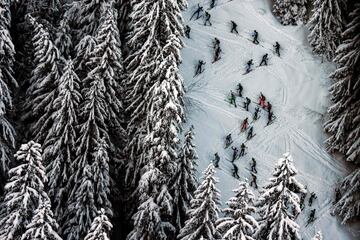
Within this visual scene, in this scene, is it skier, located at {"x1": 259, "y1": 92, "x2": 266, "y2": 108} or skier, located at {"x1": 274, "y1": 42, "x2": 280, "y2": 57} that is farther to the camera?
skier, located at {"x1": 274, "y1": 42, "x2": 280, "y2": 57}

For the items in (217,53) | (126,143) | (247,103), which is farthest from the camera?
(217,53)

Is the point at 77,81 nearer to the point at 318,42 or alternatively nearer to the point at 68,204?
the point at 68,204

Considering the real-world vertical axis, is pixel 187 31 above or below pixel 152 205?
above

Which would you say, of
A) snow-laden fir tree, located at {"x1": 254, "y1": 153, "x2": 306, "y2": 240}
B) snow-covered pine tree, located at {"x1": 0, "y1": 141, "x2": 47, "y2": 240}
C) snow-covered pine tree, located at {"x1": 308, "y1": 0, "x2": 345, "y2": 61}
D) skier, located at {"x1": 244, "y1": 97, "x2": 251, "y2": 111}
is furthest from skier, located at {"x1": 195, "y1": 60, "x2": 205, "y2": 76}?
snow-covered pine tree, located at {"x1": 0, "y1": 141, "x2": 47, "y2": 240}

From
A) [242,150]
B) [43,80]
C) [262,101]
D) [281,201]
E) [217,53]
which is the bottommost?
[242,150]

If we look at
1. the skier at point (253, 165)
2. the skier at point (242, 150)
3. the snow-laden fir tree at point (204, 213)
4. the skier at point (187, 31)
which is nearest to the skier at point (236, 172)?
the skier at point (253, 165)

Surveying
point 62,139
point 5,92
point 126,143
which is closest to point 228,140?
point 126,143

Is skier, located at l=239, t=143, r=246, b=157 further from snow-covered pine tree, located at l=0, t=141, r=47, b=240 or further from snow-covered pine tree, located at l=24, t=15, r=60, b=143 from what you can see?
snow-covered pine tree, located at l=0, t=141, r=47, b=240

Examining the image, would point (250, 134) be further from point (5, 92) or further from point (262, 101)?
point (5, 92)
